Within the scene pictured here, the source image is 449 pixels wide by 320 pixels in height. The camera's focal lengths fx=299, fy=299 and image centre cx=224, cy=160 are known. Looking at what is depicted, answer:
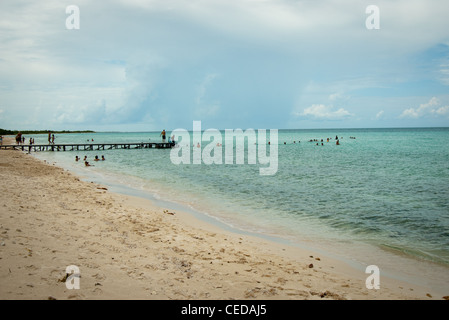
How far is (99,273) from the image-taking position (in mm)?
5684

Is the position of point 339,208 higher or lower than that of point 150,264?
lower

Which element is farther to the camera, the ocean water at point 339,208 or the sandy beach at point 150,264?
the ocean water at point 339,208

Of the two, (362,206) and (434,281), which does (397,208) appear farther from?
(434,281)

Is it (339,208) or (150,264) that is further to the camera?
(339,208)

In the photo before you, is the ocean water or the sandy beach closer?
the sandy beach

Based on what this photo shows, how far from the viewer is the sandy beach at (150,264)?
522cm

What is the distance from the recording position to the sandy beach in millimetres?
5223

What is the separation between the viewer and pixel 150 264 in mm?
6574
